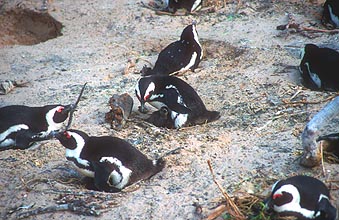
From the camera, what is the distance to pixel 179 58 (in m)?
7.99

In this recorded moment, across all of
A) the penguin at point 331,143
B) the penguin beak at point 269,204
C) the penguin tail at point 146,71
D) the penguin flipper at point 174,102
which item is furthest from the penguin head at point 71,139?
the penguin tail at point 146,71

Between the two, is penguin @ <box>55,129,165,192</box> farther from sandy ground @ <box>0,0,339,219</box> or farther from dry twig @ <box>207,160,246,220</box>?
dry twig @ <box>207,160,246,220</box>

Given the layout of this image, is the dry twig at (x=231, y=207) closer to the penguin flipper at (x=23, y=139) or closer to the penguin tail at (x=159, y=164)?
the penguin tail at (x=159, y=164)

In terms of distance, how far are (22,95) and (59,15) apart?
2845mm

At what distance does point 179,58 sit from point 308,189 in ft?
12.4

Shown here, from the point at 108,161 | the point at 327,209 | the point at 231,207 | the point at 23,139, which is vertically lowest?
the point at 23,139

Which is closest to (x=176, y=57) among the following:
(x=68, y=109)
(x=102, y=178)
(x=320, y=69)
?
(x=320, y=69)

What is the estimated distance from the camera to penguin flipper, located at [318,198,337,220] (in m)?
4.41

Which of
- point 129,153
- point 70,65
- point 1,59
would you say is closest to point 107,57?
point 70,65

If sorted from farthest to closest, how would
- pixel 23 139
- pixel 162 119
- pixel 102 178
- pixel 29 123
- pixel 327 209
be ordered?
1. pixel 162 119
2. pixel 29 123
3. pixel 23 139
4. pixel 102 178
5. pixel 327 209

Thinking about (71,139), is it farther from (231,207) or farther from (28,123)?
(231,207)

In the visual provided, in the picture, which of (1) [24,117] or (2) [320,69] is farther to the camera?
(2) [320,69]

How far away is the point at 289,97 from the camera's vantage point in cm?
680

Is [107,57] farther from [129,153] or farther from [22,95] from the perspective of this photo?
[129,153]
